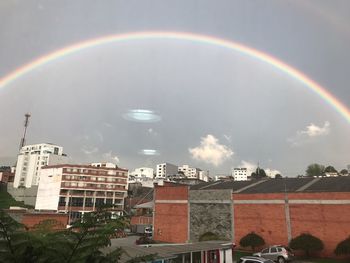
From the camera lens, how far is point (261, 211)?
32.8 m

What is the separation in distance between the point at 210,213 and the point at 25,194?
82057 mm

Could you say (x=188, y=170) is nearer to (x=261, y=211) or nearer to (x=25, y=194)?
(x=25, y=194)

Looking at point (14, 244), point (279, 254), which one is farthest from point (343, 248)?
point (14, 244)

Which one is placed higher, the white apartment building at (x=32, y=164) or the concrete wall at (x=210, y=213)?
the white apartment building at (x=32, y=164)

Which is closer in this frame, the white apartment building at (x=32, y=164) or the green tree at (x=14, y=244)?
the green tree at (x=14, y=244)

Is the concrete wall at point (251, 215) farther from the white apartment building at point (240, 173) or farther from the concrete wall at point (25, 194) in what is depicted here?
the white apartment building at point (240, 173)

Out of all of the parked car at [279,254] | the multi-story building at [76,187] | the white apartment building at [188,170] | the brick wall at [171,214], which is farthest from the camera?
the white apartment building at [188,170]

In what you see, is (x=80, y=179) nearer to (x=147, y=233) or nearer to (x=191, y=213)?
(x=147, y=233)

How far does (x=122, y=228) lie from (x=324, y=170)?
101 meters

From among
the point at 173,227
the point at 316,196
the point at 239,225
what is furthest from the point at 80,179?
the point at 316,196

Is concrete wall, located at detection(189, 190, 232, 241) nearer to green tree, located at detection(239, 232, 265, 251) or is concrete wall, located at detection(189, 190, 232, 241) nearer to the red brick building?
the red brick building

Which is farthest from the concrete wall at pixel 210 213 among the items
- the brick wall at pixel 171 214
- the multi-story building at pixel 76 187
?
the multi-story building at pixel 76 187

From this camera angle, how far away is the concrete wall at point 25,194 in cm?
9712

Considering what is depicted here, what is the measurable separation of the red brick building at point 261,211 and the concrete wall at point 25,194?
68.8 m
